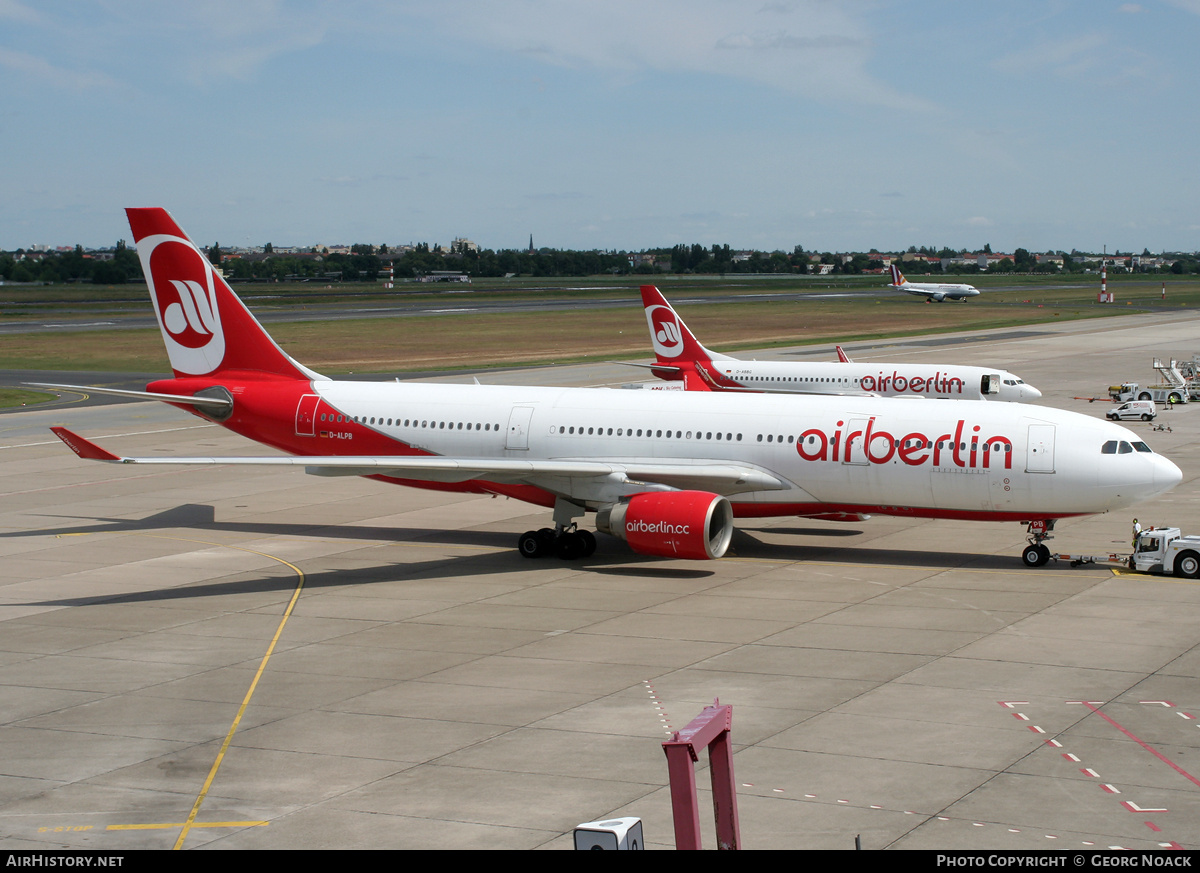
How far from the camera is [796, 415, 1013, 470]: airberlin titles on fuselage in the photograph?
95.2 feet

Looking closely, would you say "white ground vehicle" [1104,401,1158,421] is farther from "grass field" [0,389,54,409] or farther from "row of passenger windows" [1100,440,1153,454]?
"grass field" [0,389,54,409]

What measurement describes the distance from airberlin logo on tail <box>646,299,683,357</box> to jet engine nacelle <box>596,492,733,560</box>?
32.3 m

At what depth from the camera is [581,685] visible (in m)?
20.7

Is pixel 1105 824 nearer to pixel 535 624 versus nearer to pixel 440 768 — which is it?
pixel 440 768

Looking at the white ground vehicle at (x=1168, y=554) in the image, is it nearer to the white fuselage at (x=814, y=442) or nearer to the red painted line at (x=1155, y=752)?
the white fuselage at (x=814, y=442)

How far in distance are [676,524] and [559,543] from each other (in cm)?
425

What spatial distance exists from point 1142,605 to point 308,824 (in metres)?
18.4

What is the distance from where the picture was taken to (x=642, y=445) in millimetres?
32219

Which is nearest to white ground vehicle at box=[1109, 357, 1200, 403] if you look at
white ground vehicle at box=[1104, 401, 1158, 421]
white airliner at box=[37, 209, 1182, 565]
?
white ground vehicle at box=[1104, 401, 1158, 421]

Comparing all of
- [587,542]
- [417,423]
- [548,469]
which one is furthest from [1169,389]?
[548,469]

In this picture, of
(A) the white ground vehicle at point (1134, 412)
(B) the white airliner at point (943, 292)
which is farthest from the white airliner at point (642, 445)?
(B) the white airliner at point (943, 292)

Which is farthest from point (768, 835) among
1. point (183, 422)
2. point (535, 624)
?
point (183, 422)

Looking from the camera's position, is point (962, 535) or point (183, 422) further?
point (183, 422)
